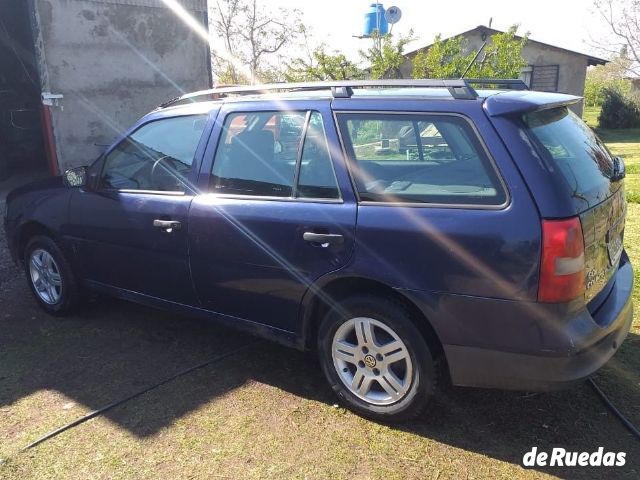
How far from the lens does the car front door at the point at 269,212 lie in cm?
310

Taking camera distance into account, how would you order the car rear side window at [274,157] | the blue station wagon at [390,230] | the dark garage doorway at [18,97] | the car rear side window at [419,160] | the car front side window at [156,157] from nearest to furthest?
the blue station wagon at [390,230] → the car rear side window at [419,160] → the car rear side window at [274,157] → the car front side window at [156,157] → the dark garage doorway at [18,97]

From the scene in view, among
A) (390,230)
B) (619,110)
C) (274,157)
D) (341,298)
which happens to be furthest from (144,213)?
(619,110)

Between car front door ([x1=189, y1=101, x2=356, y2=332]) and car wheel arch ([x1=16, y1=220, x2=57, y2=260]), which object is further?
car wheel arch ([x1=16, y1=220, x2=57, y2=260])

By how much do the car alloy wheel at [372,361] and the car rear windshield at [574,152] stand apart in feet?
3.75

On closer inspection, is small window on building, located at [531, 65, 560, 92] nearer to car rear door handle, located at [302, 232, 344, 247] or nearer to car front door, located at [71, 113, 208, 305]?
car front door, located at [71, 113, 208, 305]

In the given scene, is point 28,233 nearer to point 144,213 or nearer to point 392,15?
point 144,213

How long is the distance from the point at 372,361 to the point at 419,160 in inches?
43.7

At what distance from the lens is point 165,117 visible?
4.02m

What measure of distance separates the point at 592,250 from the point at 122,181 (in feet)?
10.3

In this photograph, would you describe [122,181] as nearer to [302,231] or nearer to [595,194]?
[302,231]

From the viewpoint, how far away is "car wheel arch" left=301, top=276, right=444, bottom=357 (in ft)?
9.62

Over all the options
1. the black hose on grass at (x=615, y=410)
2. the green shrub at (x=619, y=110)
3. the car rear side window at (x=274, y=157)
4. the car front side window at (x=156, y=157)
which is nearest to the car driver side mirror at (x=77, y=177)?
the car front side window at (x=156, y=157)

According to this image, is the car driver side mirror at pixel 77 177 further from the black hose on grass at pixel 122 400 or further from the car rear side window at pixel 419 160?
the car rear side window at pixel 419 160

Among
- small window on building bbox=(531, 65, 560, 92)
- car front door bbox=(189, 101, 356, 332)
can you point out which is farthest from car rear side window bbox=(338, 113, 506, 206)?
small window on building bbox=(531, 65, 560, 92)
